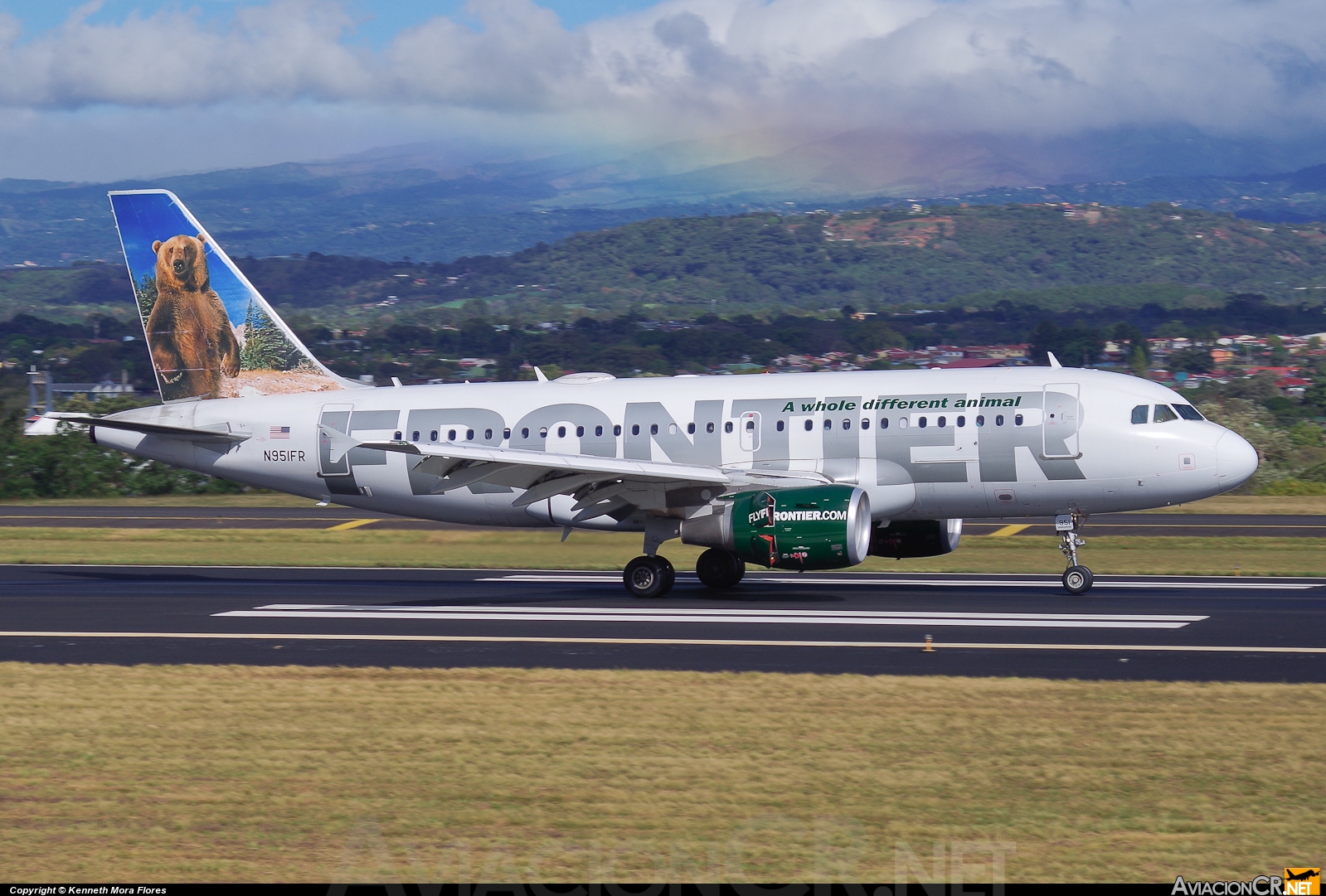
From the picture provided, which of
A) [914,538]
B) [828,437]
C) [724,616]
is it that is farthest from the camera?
[914,538]

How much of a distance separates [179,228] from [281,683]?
17900 millimetres

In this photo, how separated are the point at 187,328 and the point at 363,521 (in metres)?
12.5

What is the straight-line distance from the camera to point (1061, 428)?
81.6ft

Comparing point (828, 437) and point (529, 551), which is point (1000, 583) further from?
point (529, 551)

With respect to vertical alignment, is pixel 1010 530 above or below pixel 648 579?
above

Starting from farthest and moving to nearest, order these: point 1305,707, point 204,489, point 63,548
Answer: point 204,489 < point 63,548 < point 1305,707

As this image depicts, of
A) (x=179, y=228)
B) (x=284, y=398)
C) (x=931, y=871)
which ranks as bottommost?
(x=931, y=871)

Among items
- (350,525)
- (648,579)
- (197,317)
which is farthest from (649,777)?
(350,525)

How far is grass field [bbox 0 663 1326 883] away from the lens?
369 inches

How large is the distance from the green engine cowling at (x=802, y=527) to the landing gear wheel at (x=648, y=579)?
2017 mm

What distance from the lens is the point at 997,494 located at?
82.5ft

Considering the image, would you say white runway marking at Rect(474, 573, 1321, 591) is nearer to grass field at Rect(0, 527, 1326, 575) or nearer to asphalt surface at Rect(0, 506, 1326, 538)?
grass field at Rect(0, 527, 1326, 575)

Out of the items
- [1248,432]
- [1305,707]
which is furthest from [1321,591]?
[1248,432]

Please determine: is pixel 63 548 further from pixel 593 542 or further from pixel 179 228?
pixel 593 542
